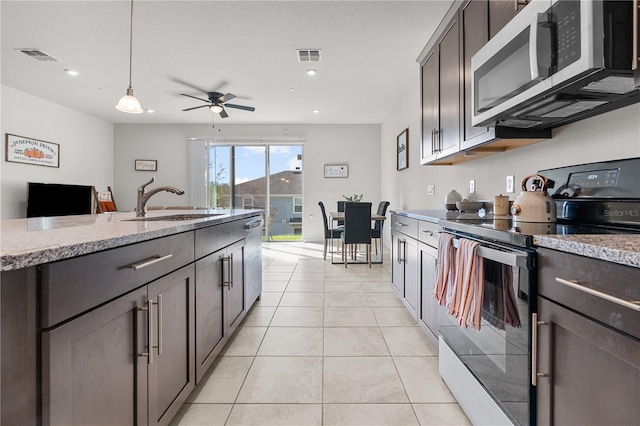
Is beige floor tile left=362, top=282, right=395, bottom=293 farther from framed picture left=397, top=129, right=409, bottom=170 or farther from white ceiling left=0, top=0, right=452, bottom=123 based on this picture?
white ceiling left=0, top=0, right=452, bottom=123

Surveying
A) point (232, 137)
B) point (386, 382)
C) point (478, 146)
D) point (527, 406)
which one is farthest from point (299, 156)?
point (527, 406)

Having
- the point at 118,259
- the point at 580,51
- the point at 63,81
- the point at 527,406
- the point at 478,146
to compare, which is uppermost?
the point at 63,81

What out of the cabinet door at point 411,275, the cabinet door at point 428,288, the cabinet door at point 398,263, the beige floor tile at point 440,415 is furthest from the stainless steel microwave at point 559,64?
the beige floor tile at point 440,415

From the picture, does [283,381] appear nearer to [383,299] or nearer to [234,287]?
[234,287]

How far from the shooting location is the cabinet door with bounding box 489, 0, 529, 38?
1.48 metres

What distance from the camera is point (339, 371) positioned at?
5.79 feet

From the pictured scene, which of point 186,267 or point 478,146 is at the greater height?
point 478,146

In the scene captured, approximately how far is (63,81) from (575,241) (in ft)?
20.0

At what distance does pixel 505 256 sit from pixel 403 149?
4180 millimetres

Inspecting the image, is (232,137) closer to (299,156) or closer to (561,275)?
(299,156)

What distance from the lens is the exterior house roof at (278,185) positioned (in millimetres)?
7160

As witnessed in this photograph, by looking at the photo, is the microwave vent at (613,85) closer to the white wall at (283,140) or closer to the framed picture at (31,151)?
the white wall at (283,140)

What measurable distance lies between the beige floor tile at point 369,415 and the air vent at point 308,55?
346cm

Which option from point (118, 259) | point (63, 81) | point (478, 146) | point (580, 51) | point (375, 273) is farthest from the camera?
point (63, 81)
